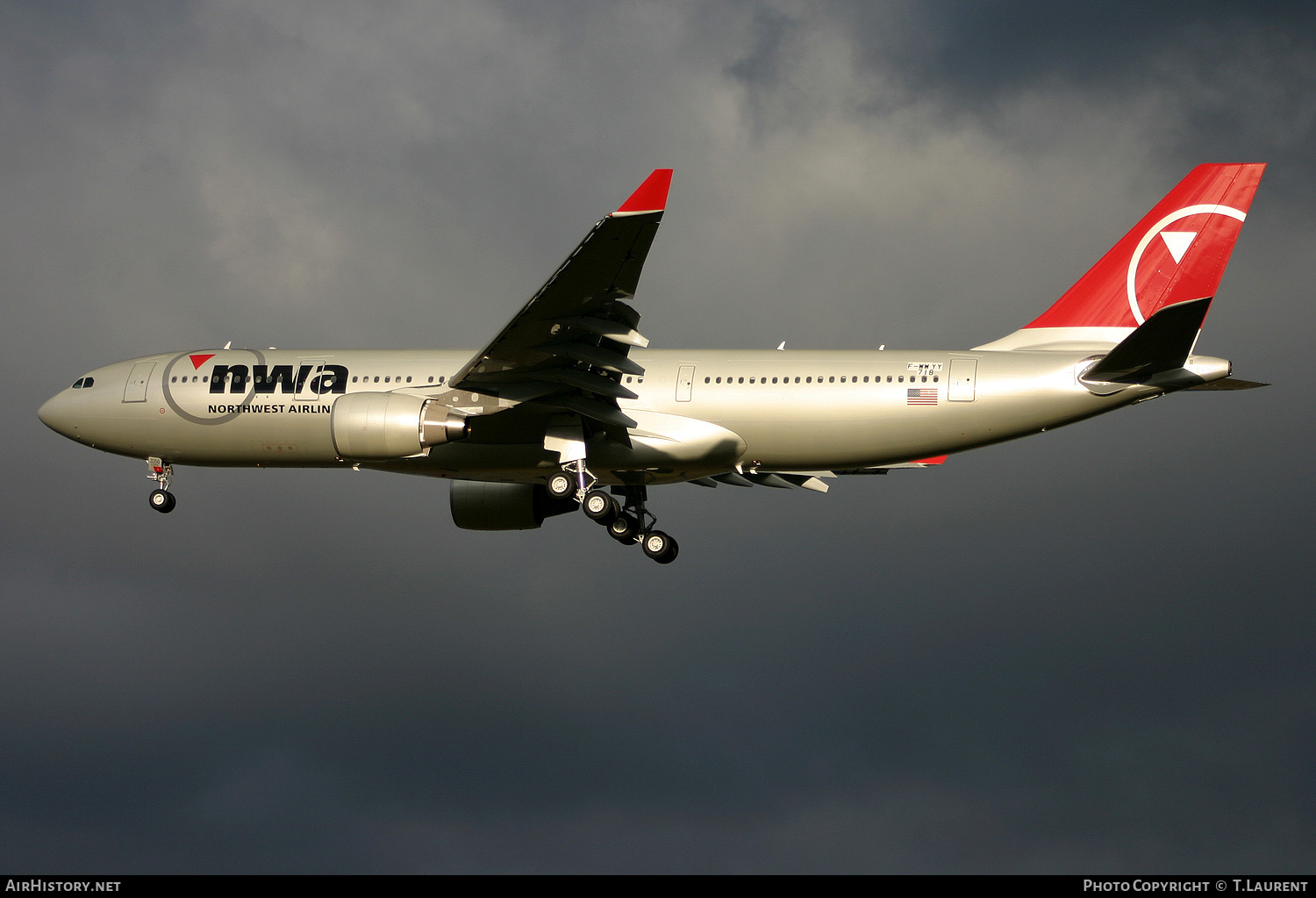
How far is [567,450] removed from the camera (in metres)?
33.2

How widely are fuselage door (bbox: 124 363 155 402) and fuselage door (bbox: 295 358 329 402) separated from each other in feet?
14.6

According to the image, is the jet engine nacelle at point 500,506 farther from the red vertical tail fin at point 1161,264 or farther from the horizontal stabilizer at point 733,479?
the red vertical tail fin at point 1161,264

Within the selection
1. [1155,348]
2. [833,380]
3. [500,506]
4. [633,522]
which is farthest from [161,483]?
[1155,348]

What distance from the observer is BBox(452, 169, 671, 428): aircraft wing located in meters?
26.3

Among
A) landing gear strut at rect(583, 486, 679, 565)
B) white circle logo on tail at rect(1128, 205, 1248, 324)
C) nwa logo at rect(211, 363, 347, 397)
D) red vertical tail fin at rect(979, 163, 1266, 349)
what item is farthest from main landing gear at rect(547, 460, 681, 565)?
white circle logo on tail at rect(1128, 205, 1248, 324)

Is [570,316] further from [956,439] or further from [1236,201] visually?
[1236,201]

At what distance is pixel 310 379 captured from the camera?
116 feet

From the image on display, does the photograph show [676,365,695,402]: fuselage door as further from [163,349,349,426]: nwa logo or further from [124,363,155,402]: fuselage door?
[124,363,155,402]: fuselage door

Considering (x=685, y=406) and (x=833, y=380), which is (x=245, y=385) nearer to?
(x=685, y=406)

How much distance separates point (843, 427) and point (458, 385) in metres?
8.76

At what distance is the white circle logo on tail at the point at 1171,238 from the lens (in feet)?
111

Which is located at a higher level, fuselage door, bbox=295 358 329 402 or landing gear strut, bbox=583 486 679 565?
fuselage door, bbox=295 358 329 402
